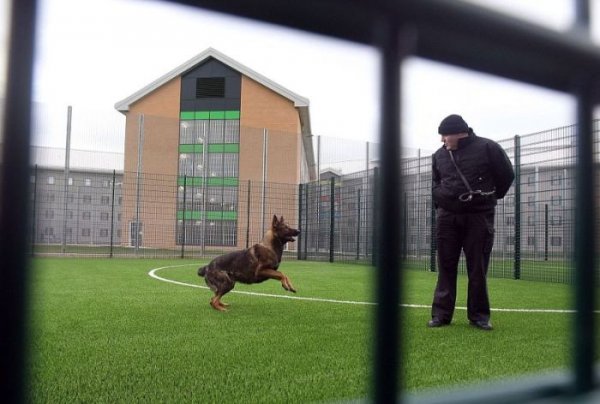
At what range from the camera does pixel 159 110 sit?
26594mm

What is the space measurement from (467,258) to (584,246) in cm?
358

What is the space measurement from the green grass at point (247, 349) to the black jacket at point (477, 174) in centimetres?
96

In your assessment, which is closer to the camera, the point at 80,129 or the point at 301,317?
the point at 301,317

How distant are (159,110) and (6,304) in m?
27.4

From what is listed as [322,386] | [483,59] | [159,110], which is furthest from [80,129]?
[483,59]

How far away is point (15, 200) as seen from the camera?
43 centimetres

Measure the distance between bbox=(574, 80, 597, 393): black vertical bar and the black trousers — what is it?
11.2 ft

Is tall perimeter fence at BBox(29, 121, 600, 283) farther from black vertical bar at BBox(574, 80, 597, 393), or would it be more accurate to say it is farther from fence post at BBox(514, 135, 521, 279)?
black vertical bar at BBox(574, 80, 597, 393)

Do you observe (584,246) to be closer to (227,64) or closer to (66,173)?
(66,173)

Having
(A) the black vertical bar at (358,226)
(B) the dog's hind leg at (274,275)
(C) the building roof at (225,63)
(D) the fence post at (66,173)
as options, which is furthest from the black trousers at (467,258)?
(C) the building roof at (225,63)

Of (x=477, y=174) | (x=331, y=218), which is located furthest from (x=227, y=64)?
(x=477, y=174)

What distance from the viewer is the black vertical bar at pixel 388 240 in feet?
2.00

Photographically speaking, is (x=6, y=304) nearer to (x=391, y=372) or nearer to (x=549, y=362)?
(x=391, y=372)

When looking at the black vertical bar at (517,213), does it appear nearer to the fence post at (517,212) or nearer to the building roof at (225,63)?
the fence post at (517,212)
